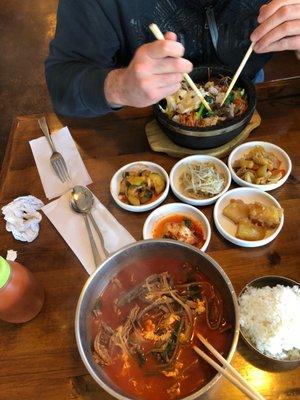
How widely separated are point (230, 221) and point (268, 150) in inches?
17.7

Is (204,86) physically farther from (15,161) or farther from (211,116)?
(15,161)

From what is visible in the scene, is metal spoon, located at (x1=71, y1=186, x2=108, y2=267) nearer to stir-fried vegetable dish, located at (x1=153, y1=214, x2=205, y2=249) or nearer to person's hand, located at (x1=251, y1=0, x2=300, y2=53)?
stir-fried vegetable dish, located at (x1=153, y1=214, x2=205, y2=249)

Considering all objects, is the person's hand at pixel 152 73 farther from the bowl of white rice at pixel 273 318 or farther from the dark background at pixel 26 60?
the dark background at pixel 26 60

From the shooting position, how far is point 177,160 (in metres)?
1.85

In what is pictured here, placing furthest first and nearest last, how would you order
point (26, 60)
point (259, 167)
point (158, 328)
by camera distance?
point (26, 60) → point (259, 167) → point (158, 328)

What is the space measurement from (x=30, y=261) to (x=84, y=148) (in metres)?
0.65

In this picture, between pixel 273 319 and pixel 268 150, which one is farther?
pixel 268 150

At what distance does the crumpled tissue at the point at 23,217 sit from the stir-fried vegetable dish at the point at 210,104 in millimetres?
750

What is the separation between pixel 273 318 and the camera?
1215 millimetres

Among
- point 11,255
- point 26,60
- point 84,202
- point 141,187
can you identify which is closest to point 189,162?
point 141,187

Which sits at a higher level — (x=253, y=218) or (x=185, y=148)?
(x=185, y=148)

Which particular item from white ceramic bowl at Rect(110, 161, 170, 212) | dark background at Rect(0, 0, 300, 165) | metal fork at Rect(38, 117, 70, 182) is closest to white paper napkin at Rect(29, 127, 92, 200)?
metal fork at Rect(38, 117, 70, 182)

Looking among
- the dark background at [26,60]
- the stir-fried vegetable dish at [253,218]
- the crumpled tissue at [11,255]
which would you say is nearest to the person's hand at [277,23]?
the stir-fried vegetable dish at [253,218]

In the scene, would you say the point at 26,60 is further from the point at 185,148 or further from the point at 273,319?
the point at 273,319
